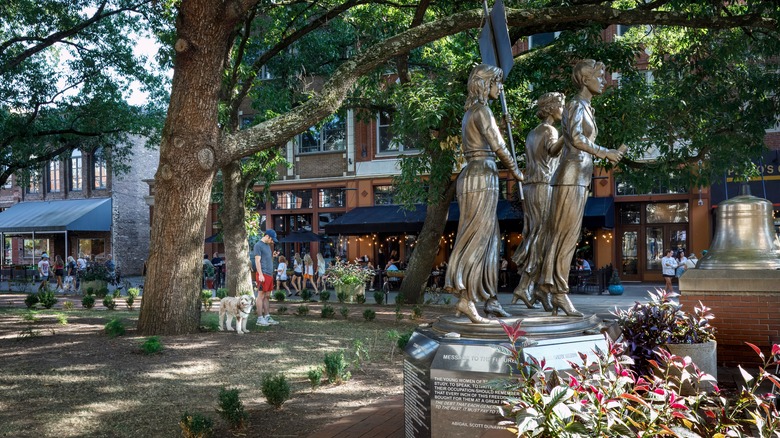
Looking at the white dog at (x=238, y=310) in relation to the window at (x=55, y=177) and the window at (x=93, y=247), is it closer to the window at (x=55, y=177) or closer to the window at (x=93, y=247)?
the window at (x=93, y=247)

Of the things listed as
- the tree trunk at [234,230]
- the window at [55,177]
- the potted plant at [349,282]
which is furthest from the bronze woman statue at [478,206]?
the window at [55,177]

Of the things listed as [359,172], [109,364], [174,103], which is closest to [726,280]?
[109,364]

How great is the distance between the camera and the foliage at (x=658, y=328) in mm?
5910

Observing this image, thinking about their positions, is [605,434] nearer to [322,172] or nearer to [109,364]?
[109,364]

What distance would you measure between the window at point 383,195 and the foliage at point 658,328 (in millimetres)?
23456

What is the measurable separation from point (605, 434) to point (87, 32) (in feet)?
68.4

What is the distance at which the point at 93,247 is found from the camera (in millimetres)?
39438

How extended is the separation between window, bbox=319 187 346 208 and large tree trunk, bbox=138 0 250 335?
2023cm

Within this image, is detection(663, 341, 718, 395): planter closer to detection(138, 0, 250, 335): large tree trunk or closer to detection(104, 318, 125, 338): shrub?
detection(138, 0, 250, 335): large tree trunk

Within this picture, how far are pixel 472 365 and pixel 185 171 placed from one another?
25.9 ft

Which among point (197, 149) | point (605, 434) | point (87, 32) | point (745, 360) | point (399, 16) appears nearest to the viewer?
point (605, 434)

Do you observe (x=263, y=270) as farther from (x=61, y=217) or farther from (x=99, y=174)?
(x=99, y=174)

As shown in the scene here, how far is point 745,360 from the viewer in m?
7.45

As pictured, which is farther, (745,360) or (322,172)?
(322,172)
